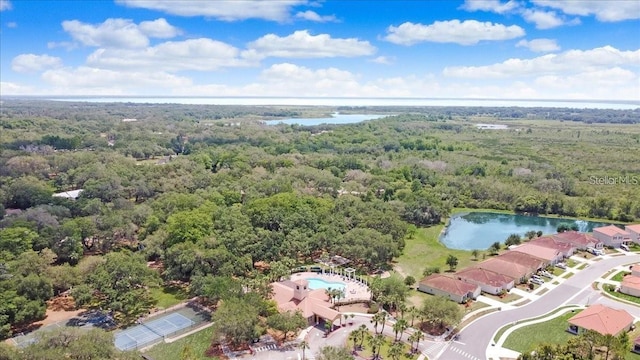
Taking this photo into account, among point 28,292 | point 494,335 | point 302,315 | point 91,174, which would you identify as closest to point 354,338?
point 302,315

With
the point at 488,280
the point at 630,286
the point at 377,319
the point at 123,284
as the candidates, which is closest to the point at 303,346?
the point at 377,319

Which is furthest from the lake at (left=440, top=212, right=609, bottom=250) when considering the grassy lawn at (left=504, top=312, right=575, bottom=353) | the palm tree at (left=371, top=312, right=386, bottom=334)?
the palm tree at (left=371, top=312, right=386, bottom=334)

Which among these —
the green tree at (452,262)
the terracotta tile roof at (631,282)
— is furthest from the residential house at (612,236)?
the green tree at (452,262)

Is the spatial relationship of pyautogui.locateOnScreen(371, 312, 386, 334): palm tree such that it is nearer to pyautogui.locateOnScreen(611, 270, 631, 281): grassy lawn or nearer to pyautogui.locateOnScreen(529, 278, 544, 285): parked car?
pyautogui.locateOnScreen(529, 278, 544, 285): parked car

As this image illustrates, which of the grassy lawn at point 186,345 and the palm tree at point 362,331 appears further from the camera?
the palm tree at point 362,331

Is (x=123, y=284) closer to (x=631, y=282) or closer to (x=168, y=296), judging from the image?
(x=168, y=296)

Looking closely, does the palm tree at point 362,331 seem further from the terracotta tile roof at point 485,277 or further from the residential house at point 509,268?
the residential house at point 509,268
